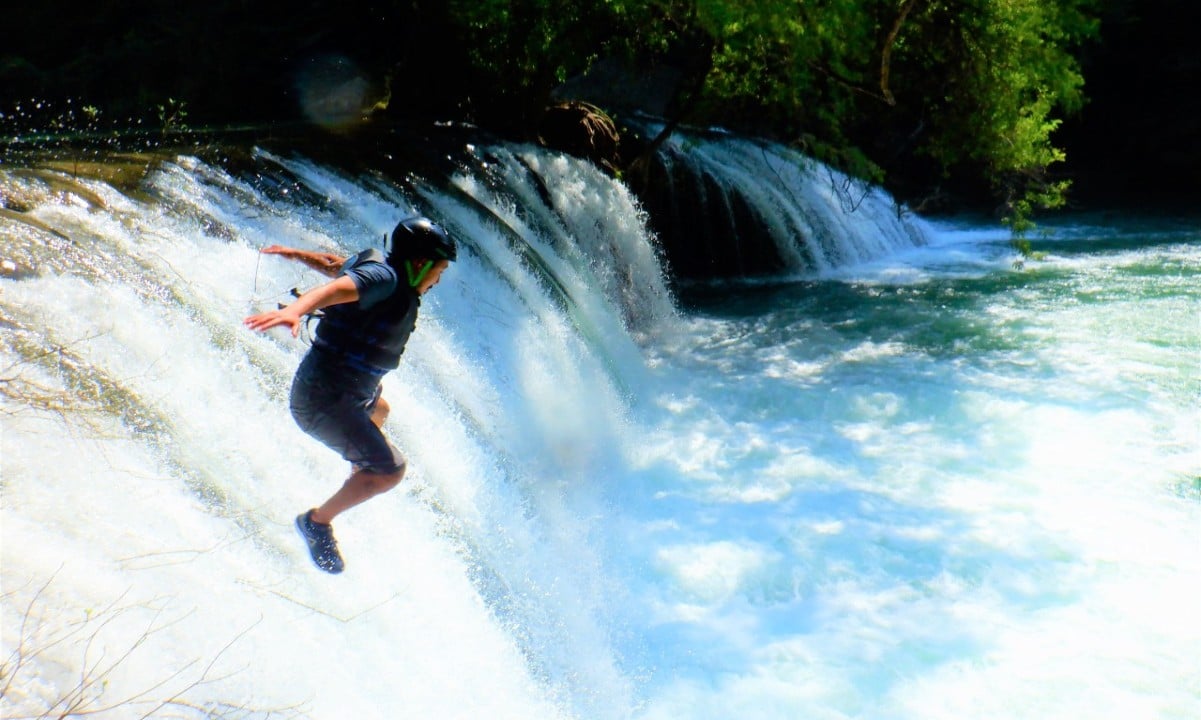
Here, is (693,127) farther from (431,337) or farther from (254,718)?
(254,718)

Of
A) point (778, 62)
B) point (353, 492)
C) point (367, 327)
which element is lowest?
point (353, 492)

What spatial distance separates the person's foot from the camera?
10.3ft

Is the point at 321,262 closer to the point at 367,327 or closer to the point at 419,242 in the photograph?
the point at 367,327

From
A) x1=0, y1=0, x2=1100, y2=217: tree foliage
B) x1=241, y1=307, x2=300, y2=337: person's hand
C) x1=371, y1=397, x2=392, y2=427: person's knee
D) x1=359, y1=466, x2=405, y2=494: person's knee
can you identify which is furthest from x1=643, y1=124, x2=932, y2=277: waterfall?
x1=241, y1=307, x2=300, y2=337: person's hand

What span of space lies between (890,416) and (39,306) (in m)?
5.37

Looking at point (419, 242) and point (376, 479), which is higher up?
point (419, 242)

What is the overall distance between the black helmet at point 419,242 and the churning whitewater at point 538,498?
1.08 metres

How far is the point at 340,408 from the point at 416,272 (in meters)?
0.51

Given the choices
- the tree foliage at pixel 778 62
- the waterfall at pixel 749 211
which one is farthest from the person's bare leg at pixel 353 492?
the waterfall at pixel 749 211

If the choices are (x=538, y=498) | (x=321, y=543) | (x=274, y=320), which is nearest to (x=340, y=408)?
(x=321, y=543)

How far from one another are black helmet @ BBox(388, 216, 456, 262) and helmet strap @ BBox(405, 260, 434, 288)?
0.02 metres

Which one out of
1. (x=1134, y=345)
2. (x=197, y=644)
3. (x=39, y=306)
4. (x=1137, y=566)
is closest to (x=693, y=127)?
(x=1134, y=345)

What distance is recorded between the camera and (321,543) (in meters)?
3.14

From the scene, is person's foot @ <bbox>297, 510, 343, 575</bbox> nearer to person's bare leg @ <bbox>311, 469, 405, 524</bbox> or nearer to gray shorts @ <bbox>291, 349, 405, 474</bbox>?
person's bare leg @ <bbox>311, 469, 405, 524</bbox>
